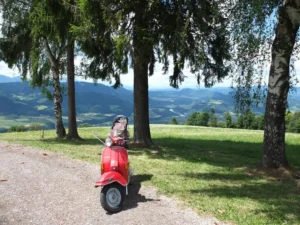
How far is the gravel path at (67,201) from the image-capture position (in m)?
5.46

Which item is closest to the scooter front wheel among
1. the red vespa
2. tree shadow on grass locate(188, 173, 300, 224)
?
the red vespa

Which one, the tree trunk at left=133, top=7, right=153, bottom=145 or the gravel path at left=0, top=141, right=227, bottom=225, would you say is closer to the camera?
the gravel path at left=0, top=141, right=227, bottom=225

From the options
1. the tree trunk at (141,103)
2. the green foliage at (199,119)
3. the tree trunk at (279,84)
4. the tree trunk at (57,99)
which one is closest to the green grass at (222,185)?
the tree trunk at (279,84)

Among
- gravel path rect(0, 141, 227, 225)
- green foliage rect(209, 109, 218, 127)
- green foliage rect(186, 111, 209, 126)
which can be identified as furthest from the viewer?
green foliage rect(186, 111, 209, 126)

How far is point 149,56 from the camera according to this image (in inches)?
479

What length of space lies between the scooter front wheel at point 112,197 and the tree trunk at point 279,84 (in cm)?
505

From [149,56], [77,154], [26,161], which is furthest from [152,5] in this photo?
[26,161]

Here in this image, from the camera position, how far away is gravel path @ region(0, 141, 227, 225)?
5.46 metres

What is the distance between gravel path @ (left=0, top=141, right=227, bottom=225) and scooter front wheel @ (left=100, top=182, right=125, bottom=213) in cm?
13

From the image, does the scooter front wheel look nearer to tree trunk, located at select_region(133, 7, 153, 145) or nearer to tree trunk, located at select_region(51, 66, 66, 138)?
tree trunk, located at select_region(133, 7, 153, 145)

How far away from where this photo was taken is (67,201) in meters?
6.36

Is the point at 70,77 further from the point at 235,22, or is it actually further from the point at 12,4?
the point at 235,22

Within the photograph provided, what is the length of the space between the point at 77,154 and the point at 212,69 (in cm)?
754

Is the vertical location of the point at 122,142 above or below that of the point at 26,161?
above
